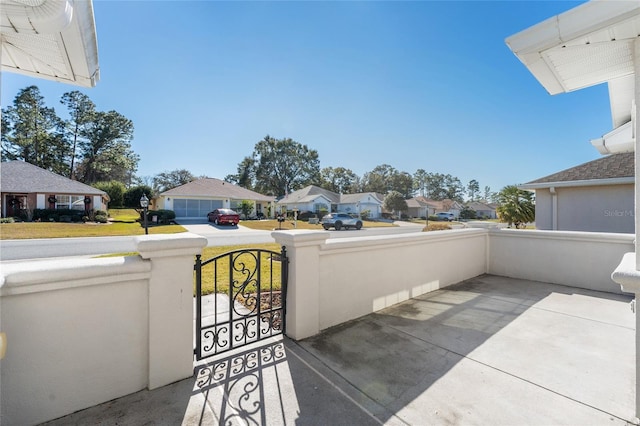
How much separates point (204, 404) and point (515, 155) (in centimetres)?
3725

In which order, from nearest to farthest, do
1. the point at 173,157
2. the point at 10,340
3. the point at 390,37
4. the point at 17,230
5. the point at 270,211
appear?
the point at 10,340, the point at 390,37, the point at 17,230, the point at 270,211, the point at 173,157

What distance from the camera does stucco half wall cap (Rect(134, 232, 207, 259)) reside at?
244cm

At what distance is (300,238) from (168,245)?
1489 millimetres

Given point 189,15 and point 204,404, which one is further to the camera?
point 189,15

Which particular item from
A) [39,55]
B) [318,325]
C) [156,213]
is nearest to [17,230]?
[156,213]

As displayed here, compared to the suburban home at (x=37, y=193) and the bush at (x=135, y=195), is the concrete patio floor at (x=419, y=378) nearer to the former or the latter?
the suburban home at (x=37, y=193)

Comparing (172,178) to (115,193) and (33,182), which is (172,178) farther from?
(33,182)

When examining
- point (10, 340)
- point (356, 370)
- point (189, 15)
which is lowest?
point (356, 370)

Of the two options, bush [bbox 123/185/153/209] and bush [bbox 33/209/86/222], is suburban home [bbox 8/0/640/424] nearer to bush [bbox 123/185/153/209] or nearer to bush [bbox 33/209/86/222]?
bush [bbox 33/209/86/222]

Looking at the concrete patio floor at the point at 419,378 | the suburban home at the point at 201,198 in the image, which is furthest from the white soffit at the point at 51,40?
the suburban home at the point at 201,198

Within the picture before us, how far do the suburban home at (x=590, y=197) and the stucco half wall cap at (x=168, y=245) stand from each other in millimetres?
13188

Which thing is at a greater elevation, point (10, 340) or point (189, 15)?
point (189, 15)

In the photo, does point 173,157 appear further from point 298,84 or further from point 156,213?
point 298,84

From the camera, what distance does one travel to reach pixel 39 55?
8.02 feet
